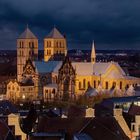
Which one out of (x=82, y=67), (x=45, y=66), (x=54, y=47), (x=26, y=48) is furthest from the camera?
(x=26, y=48)

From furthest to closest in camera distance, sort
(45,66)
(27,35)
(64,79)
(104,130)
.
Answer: (27,35) → (45,66) → (64,79) → (104,130)

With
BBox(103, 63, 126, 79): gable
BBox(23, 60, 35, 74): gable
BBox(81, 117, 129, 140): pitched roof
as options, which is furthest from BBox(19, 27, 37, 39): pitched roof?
BBox(81, 117, 129, 140): pitched roof

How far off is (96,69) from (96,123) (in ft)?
218

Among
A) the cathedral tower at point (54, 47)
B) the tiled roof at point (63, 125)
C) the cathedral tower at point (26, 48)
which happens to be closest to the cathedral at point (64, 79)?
the cathedral tower at point (26, 48)

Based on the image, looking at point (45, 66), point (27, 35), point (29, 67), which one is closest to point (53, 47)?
point (27, 35)

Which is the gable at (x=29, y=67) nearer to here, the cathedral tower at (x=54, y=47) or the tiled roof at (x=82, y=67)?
the tiled roof at (x=82, y=67)

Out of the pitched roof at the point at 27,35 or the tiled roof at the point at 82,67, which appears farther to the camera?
the pitched roof at the point at 27,35

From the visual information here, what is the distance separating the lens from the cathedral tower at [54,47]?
11375 centimetres

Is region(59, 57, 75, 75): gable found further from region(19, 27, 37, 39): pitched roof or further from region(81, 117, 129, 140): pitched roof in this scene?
region(81, 117, 129, 140): pitched roof

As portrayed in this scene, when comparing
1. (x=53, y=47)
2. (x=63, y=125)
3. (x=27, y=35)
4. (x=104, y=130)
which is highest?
(x=27, y=35)

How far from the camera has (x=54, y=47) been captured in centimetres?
11356

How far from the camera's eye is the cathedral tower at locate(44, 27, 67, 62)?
114m

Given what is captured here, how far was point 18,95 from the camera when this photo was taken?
9819 cm

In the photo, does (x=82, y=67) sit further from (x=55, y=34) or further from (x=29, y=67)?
(x=55, y=34)
